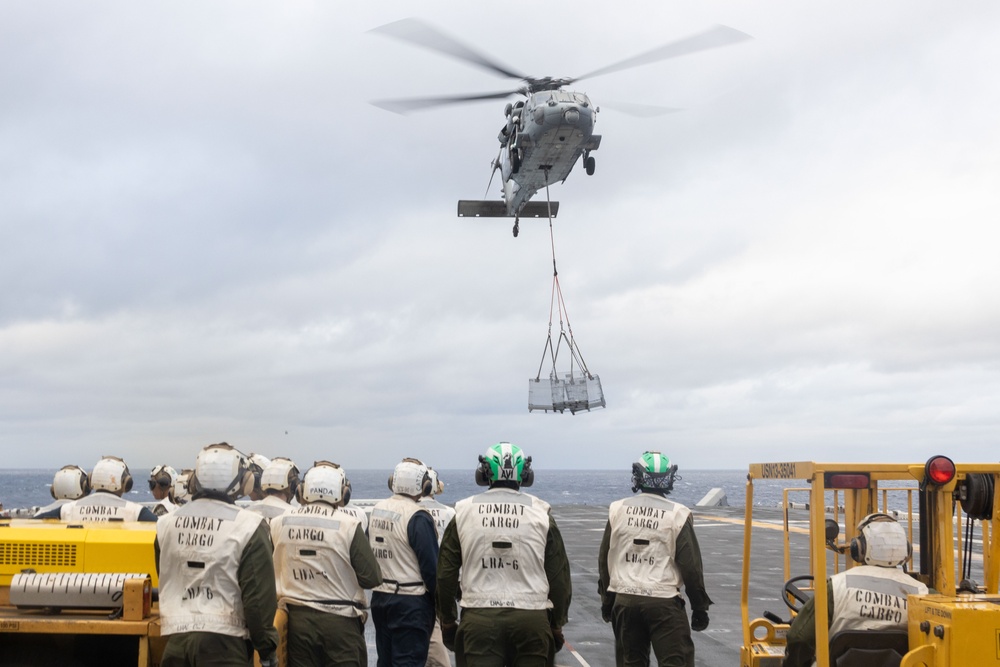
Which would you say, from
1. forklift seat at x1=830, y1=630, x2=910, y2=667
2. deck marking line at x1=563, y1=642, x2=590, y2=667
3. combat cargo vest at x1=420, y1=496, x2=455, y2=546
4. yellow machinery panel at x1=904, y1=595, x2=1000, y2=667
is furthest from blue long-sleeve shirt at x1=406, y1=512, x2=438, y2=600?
yellow machinery panel at x1=904, y1=595, x2=1000, y2=667

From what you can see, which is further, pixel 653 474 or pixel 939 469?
pixel 653 474

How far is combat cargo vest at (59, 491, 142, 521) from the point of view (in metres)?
9.71

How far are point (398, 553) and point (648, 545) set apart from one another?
2.29 metres

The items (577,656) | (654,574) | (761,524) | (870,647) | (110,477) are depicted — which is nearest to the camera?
(870,647)

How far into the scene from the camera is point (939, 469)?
6.01m

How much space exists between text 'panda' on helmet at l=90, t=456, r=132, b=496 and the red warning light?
7497 mm

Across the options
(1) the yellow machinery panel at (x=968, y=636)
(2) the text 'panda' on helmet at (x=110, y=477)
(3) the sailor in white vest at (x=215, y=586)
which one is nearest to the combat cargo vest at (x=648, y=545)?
(1) the yellow machinery panel at (x=968, y=636)

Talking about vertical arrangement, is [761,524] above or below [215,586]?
below

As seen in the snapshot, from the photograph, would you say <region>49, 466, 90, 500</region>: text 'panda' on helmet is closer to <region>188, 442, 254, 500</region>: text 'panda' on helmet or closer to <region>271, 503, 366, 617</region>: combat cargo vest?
<region>271, 503, 366, 617</region>: combat cargo vest

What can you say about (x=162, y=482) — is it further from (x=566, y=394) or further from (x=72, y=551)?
(x=566, y=394)

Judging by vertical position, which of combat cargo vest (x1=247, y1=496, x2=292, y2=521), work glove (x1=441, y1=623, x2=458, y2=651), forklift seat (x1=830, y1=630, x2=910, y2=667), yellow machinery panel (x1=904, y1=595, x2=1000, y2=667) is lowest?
work glove (x1=441, y1=623, x2=458, y2=651)

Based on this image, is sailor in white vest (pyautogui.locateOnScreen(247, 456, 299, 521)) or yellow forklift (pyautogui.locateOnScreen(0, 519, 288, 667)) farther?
sailor in white vest (pyautogui.locateOnScreen(247, 456, 299, 521))

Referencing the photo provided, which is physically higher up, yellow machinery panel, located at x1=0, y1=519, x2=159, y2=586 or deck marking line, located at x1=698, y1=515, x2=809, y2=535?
yellow machinery panel, located at x1=0, y1=519, x2=159, y2=586

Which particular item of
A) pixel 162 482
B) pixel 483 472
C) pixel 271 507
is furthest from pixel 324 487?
pixel 162 482
